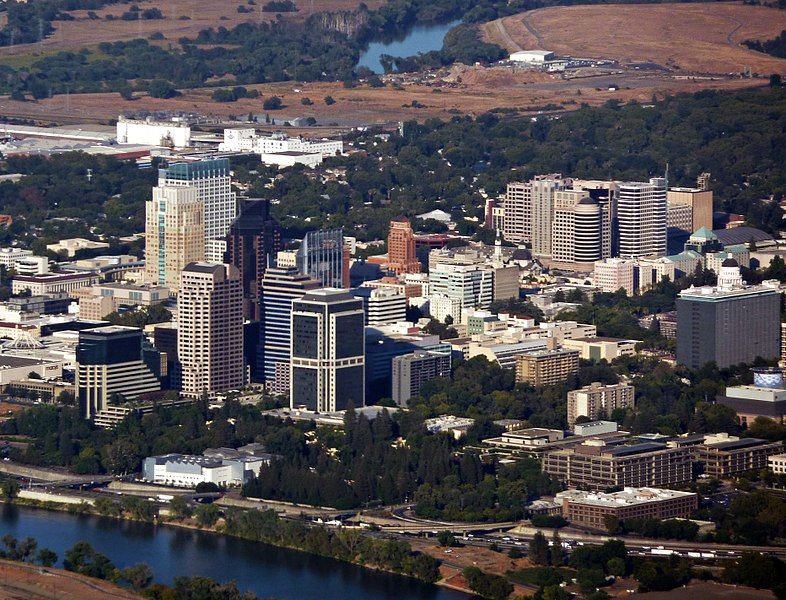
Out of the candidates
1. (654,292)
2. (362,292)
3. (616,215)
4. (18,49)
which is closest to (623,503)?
(362,292)

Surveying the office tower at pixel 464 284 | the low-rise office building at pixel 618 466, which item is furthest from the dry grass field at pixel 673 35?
the low-rise office building at pixel 618 466

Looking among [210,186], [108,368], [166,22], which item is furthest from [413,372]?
[166,22]

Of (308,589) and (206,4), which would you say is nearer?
(308,589)

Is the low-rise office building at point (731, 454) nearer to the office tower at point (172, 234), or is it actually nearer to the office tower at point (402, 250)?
the office tower at point (402, 250)

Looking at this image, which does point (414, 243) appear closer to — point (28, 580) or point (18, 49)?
point (28, 580)

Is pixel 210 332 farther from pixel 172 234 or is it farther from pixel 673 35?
pixel 673 35
